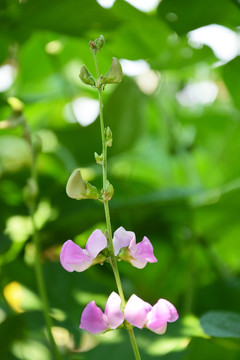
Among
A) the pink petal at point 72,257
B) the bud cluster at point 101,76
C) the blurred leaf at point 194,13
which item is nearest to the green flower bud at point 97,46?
the bud cluster at point 101,76

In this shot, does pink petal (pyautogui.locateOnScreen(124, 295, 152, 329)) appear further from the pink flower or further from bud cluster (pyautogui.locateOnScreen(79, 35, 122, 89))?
bud cluster (pyautogui.locateOnScreen(79, 35, 122, 89))

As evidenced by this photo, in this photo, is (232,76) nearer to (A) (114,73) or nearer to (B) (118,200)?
(B) (118,200)

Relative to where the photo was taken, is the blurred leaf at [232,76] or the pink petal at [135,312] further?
the blurred leaf at [232,76]

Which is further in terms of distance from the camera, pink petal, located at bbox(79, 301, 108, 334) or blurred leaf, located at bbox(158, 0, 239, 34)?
blurred leaf, located at bbox(158, 0, 239, 34)

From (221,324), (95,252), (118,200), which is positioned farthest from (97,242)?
(118,200)

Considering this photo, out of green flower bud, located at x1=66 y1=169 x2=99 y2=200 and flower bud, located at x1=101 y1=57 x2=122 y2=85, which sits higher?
flower bud, located at x1=101 y1=57 x2=122 y2=85

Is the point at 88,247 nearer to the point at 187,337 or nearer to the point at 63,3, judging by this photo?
the point at 187,337

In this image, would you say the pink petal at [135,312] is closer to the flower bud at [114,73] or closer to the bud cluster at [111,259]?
the bud cluster at [111,259]

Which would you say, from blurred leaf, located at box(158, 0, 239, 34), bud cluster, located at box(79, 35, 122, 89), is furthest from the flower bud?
blurred leaf, located at box(158, 0, 239, 34)
